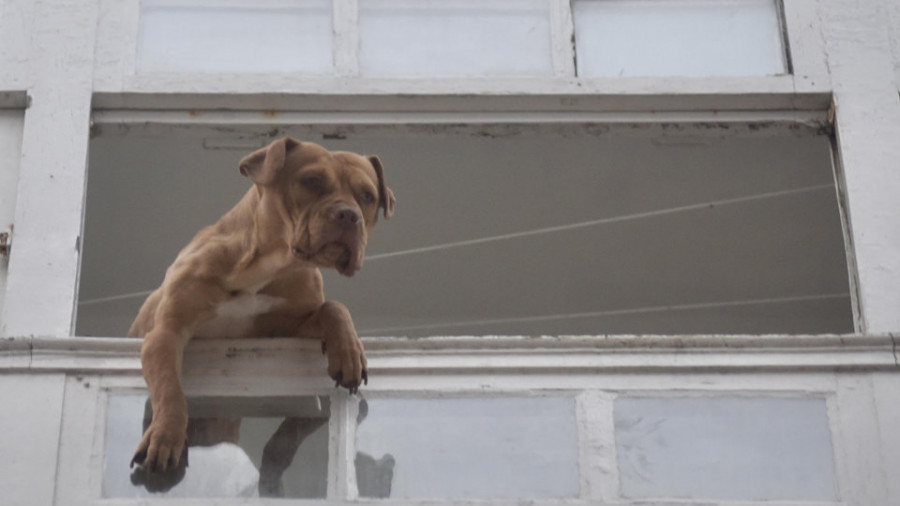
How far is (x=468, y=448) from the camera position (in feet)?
21.6

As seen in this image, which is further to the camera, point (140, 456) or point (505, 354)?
point (505, 354)

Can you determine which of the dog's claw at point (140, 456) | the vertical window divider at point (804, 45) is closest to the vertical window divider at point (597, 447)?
the dog's claw at point (140, 456)

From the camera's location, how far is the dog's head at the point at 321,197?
6.16 metres

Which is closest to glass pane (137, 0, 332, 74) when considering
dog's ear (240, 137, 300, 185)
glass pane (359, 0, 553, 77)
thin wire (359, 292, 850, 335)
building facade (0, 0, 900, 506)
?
building facade (0, 0, 900, 506)

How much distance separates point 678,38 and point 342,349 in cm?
240

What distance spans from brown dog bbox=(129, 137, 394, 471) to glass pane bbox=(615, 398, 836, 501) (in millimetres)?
1058

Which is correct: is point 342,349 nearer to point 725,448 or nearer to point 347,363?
point 347,363

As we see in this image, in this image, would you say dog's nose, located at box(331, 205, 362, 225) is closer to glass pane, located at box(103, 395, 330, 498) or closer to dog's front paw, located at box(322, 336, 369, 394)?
dog's front paw, located at box(322, 336, 369, 394)

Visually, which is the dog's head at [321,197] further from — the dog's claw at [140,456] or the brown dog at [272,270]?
the dog's claw at [140,456]

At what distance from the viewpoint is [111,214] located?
30.2 feet

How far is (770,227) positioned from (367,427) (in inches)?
136

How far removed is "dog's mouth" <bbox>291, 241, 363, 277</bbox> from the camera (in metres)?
6.14

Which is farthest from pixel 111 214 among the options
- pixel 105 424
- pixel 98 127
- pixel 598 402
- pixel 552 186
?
pixel 598 402

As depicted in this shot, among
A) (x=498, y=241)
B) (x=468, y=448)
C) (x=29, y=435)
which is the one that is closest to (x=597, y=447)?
(x=468, y=448)
